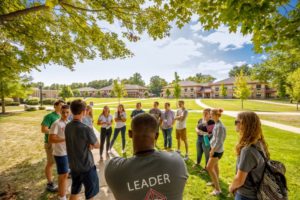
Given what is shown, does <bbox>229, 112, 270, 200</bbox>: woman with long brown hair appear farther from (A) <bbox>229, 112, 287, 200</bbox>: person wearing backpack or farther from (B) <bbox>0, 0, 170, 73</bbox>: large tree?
(B) <bbox>0, 0, 170, 73</bbox>: large tree

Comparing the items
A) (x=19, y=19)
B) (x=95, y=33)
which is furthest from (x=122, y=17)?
(x=19, y=19)

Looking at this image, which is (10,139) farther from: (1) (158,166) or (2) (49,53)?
(1) (158,166)

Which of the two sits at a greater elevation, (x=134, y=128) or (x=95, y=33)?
(x=95, y=33)

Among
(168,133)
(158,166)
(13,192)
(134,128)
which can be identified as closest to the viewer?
(158,166)

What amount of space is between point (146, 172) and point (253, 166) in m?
1.70

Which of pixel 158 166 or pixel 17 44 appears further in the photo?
pixel 17 44

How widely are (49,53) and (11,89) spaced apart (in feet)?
78.4

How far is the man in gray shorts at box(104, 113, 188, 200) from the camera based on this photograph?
1.41 m

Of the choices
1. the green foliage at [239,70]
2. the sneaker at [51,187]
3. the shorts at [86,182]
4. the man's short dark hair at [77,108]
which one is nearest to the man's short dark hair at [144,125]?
the man's short dark hair at [77,108]

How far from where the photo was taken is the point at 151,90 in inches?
→ 4235

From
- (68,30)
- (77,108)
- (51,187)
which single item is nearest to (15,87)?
(68,30)

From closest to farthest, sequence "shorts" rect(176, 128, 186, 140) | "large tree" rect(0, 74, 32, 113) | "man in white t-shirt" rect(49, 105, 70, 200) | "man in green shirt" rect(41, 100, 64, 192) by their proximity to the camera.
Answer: "man in white t-shirt" rect(49, 105, 70, 200), "man in green shirt" rect(41, 100, 64, 192), "shorts" rect(176, 128, 186, 140), "large tree" rect(0, 74, 32, 113)

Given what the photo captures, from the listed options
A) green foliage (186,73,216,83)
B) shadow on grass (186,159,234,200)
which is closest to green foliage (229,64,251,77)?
green foliage (186,73,216,83)

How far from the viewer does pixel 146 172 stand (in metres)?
1.42
